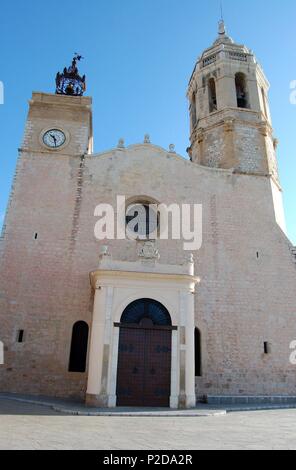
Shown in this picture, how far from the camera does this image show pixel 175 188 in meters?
14.9

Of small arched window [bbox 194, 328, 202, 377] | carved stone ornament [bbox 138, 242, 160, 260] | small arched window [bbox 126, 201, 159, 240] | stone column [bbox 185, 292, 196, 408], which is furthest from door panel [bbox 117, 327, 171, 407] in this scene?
small arched window [bbox 126, 201, 159, 240]

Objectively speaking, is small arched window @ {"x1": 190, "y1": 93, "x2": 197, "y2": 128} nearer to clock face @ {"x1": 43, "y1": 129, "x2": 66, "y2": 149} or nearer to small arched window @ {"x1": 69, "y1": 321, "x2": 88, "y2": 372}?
clock face @ {"x1": 43, "y1": 129, "x2": 66, "y2": 149}

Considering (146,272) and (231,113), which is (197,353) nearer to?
(146,272)

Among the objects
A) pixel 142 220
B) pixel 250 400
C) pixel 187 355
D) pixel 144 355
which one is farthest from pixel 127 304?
pixel 250 400

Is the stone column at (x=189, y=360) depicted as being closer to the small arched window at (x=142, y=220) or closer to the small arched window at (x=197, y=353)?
the small arched window at (x=197, y=353)

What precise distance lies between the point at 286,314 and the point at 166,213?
19.8ft

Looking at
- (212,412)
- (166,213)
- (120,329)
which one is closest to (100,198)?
(166,213)

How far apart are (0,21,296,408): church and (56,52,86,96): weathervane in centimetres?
8

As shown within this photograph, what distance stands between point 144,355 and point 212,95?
571 inches

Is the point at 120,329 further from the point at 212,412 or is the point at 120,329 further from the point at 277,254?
the point at 277,254

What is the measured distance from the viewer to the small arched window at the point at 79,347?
37.9ft

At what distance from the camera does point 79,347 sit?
38.8 ft

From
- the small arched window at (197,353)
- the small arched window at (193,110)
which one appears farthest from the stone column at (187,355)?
the small arched window at (193,110)

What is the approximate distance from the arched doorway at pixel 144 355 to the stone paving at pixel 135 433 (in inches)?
73.3
